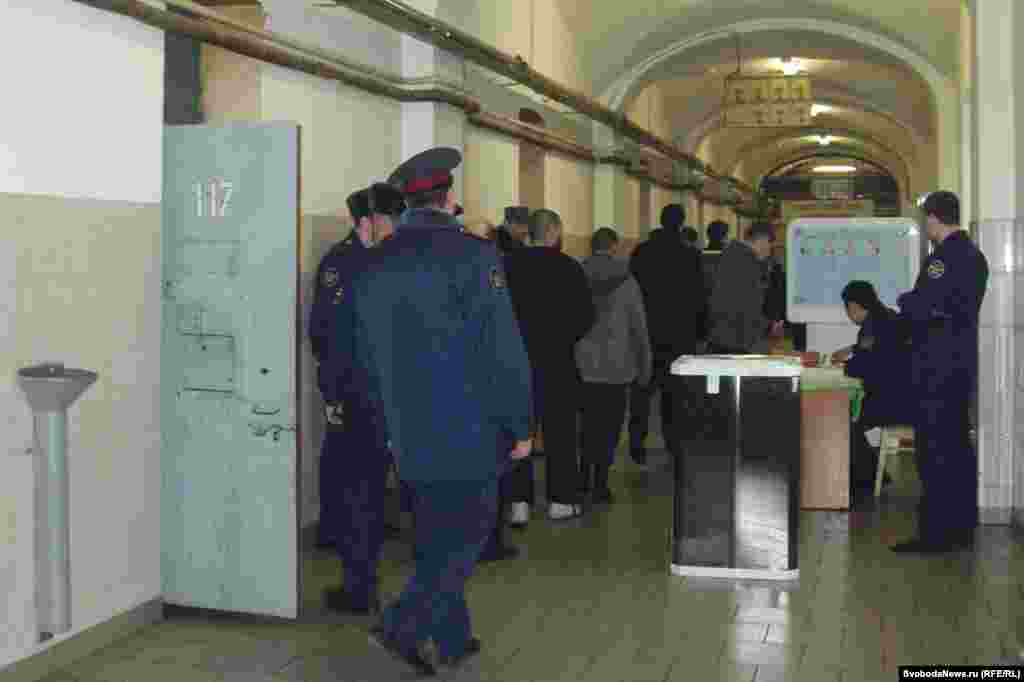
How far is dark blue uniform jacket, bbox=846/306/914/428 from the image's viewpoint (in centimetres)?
803

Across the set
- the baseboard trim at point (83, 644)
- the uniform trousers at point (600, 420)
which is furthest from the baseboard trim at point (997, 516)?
the baseboard trim at point (83, 644)

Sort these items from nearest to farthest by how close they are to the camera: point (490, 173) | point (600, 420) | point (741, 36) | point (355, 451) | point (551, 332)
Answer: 1. point (355, 451)
2. point (551, 332)
3. point (600, 420)
4. point (490, 173)
5. point (741, 36)

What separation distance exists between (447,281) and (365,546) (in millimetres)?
1428

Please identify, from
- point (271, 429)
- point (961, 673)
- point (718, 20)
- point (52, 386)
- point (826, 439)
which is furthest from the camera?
point (718, 20)

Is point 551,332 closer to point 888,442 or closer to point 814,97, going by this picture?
point 888,442

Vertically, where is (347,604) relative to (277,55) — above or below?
below

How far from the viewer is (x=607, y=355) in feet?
27.6

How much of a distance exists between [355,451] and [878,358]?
363 centimetres

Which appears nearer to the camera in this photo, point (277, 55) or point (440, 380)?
point (440, 380)

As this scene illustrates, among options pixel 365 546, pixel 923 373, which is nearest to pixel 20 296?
pixel 365 546

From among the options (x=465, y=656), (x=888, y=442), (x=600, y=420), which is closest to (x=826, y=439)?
(x=888, y=442)

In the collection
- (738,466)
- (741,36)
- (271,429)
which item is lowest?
(738,466)

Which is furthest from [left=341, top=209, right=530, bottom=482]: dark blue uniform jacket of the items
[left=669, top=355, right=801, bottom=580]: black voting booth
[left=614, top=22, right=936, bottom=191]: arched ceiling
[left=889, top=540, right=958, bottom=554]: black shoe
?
[left=614, top=22, right=936, bottom=191]: arched ceiling

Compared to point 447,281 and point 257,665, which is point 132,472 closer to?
point 257,665
